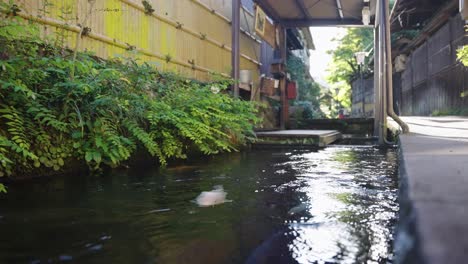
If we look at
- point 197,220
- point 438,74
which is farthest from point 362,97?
point 197,220

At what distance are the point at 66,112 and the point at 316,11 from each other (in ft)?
27.9

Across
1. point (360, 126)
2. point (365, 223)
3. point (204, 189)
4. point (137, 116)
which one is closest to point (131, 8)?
point (137, 116)

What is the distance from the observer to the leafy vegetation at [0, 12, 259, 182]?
310cm

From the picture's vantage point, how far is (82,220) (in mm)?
1982

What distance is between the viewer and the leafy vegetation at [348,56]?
26.2 m

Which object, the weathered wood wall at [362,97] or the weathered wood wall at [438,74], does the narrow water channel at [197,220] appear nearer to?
the weathered wood wall at [438,74]

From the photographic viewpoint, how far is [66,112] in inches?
139

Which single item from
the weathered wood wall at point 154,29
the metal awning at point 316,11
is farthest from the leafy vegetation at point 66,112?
the metal awning at point 316,11

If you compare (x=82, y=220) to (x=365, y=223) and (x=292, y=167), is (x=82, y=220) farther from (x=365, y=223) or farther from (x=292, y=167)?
(x=292, y=167)

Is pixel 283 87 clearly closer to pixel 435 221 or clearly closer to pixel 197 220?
pixel 197 220

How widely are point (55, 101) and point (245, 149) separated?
4.12m

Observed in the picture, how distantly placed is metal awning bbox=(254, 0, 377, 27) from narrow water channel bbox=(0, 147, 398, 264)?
7.36m

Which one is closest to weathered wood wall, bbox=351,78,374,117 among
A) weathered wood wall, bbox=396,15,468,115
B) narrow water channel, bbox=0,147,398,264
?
weathered wood wall, bbox=396,15,468,115

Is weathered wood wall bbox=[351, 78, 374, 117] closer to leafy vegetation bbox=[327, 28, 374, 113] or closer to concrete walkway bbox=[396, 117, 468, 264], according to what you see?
leafy vegetation bbox=[327, 28, 374, 113]
